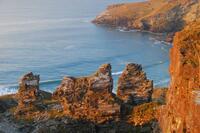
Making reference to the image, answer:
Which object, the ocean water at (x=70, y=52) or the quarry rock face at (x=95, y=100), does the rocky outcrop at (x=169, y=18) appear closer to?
the ocean water at (x=70, y=52)

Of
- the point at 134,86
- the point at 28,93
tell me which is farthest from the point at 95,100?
the point at 28,93

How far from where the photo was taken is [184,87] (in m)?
45.3

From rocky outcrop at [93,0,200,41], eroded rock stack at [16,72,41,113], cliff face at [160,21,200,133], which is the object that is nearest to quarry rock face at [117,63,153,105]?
eroded rock stack at [16,72,41,113]

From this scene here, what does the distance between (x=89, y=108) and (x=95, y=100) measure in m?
1.36

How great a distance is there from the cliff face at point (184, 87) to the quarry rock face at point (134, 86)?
19356 millimetres

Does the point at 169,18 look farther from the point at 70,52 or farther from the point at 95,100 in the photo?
the point at 95,100

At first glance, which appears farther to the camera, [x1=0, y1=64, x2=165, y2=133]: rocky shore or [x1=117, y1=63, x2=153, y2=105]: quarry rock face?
[x1=117, y1=63, x2=153, y2=105]: quarry rock face

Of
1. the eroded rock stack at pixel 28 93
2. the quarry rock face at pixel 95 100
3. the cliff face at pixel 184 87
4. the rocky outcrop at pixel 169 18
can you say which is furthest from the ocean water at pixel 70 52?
the cliff face at pixel 184 87

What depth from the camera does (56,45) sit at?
16375 cm

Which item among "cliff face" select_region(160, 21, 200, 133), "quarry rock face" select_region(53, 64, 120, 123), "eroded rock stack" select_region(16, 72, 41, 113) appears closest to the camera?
"cliff face" select_region(160, 21, 200, 133)

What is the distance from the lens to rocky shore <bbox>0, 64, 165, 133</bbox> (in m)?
65.9

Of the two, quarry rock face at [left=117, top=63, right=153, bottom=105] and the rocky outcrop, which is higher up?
the rocky outcrop

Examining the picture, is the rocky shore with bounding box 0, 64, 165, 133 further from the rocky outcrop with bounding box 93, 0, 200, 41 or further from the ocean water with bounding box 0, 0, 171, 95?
the rocky outcrop with bounding box 93, 0, 200, 41

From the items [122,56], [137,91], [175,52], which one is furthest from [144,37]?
[175,52]
